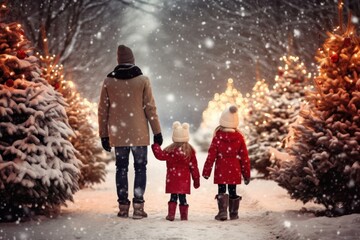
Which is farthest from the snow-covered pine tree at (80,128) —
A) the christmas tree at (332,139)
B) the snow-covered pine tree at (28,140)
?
the christmas tree at (332,139)

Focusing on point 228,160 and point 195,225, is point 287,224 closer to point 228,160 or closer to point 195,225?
point 195,225

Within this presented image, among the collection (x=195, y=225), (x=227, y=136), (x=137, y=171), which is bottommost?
(x=195, y=225)

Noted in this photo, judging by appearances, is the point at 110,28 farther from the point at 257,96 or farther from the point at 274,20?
the point at 257,96

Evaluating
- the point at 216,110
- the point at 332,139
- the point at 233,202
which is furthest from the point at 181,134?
the point at 216,110

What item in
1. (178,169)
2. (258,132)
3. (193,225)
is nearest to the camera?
(193,225)

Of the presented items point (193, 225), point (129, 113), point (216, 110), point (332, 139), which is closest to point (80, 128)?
point (129, 113)

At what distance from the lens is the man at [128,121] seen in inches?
348

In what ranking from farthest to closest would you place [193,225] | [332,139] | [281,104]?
[281,104] → [332,139] → [193,225]

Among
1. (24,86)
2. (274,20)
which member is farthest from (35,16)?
(24,86)

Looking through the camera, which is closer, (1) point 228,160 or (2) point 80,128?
(1) point 228,160

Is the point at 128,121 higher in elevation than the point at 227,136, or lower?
higher

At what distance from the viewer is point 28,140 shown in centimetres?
821

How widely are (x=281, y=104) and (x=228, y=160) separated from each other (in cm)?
762

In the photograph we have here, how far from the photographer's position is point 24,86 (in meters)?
8.48
